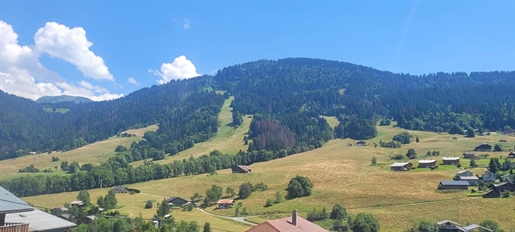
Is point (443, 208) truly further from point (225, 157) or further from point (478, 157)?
point (225, 157)

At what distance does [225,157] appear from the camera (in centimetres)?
15988

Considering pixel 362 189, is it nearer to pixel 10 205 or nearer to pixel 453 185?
pixel 453 185

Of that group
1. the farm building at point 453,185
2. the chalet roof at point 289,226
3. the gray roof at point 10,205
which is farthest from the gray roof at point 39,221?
the farm building at point 453,185

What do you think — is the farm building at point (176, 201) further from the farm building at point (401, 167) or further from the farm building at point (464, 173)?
the farm building at point (464, 173)

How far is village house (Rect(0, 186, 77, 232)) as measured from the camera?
16.1 meters

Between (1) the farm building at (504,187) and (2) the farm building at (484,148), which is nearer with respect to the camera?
(1) the farm building at (504,187)

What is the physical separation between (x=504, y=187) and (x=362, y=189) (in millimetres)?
27868

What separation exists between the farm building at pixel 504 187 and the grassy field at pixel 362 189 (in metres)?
6.02

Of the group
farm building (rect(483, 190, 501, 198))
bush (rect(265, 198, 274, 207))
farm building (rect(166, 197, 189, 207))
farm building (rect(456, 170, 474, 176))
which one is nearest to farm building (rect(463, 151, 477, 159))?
farm building (rect(456, 170, 474, 176))

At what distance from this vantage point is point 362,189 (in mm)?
97562

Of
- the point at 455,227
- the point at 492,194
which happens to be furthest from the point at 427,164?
the point at 455,227

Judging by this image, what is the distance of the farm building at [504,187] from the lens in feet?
275

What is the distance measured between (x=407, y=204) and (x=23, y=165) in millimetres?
166881

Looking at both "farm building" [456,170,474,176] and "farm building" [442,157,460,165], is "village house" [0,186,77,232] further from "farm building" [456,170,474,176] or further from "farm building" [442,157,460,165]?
"farm building" [442,157,460,165]
